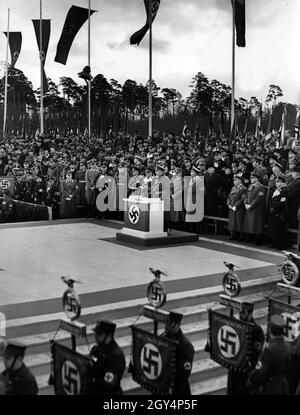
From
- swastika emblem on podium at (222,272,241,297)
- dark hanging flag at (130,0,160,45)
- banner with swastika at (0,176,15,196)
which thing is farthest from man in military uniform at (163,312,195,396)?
dark hanging flag at (130,0,160,45)

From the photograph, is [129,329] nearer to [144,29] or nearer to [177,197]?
[177,197]

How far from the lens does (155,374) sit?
6.55m

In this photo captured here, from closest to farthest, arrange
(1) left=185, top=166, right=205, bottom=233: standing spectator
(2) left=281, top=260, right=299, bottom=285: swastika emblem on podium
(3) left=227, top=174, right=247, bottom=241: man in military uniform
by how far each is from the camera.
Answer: (2) left=281, top=260, right=299, bottom=285: swastika emblem on podium
(3) left=227, top=174, right=247, bottom=241: man in military uniform
(1) left=185, top=166, right=205, bottom=233: standing spectator

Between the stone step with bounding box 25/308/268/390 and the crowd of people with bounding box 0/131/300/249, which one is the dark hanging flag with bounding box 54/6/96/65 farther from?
the stone step with bounding box 25/308/268/390

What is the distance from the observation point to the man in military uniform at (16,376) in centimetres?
557

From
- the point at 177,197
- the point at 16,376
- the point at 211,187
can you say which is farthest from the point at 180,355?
the point at 211,187

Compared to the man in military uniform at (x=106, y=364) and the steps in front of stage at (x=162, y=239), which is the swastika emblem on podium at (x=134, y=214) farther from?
the man in military uniform at (x=106, y=364)

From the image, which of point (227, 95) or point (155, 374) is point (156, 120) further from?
point (155, 374)

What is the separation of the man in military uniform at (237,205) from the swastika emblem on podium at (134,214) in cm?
239

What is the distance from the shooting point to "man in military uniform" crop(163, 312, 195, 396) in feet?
21.3

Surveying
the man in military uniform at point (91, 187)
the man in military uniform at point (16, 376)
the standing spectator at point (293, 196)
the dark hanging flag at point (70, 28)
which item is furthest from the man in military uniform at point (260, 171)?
the dark hanging flag at point (70, 28)

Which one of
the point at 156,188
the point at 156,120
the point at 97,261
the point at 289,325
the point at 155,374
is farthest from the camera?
the point at 156,120

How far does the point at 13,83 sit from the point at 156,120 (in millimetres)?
14570
